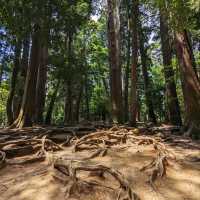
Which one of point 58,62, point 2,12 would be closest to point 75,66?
point 58,62

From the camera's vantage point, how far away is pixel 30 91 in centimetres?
1198

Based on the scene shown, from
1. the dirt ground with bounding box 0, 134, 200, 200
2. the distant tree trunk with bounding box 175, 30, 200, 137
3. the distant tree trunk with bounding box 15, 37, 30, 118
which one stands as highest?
the distant tree trunk with bounding box 15, 37, 30, 118

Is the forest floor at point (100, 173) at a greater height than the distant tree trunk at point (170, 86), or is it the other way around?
the distant tree trunk at point (170, 86)

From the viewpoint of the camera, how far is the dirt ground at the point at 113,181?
4.13 m

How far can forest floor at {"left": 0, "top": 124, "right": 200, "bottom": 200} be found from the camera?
4.16 metres

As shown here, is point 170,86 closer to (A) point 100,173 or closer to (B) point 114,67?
(B) point 114,67

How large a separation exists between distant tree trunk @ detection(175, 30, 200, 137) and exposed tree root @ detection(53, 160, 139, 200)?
200 inches

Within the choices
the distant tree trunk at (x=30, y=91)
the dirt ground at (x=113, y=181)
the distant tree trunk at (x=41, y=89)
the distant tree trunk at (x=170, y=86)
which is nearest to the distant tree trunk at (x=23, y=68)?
the distant tree trunk at (x=41, y=89)

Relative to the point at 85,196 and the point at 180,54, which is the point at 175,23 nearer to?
the point at 180,54

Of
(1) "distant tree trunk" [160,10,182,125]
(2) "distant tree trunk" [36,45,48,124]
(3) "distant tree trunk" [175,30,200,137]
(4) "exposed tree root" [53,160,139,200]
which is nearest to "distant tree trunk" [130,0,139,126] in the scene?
(3) "distant tree trunk" [175,30,200,137]

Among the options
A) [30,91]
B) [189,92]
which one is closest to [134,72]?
[189,92]

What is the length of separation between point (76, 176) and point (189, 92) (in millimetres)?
5745

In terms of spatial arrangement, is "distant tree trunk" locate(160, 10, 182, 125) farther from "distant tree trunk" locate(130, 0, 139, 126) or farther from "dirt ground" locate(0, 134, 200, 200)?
"dirt ground" locate(0, 134, 200, 200)

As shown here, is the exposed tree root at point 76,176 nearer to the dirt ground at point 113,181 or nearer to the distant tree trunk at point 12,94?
the dirt ground at point 113,181
